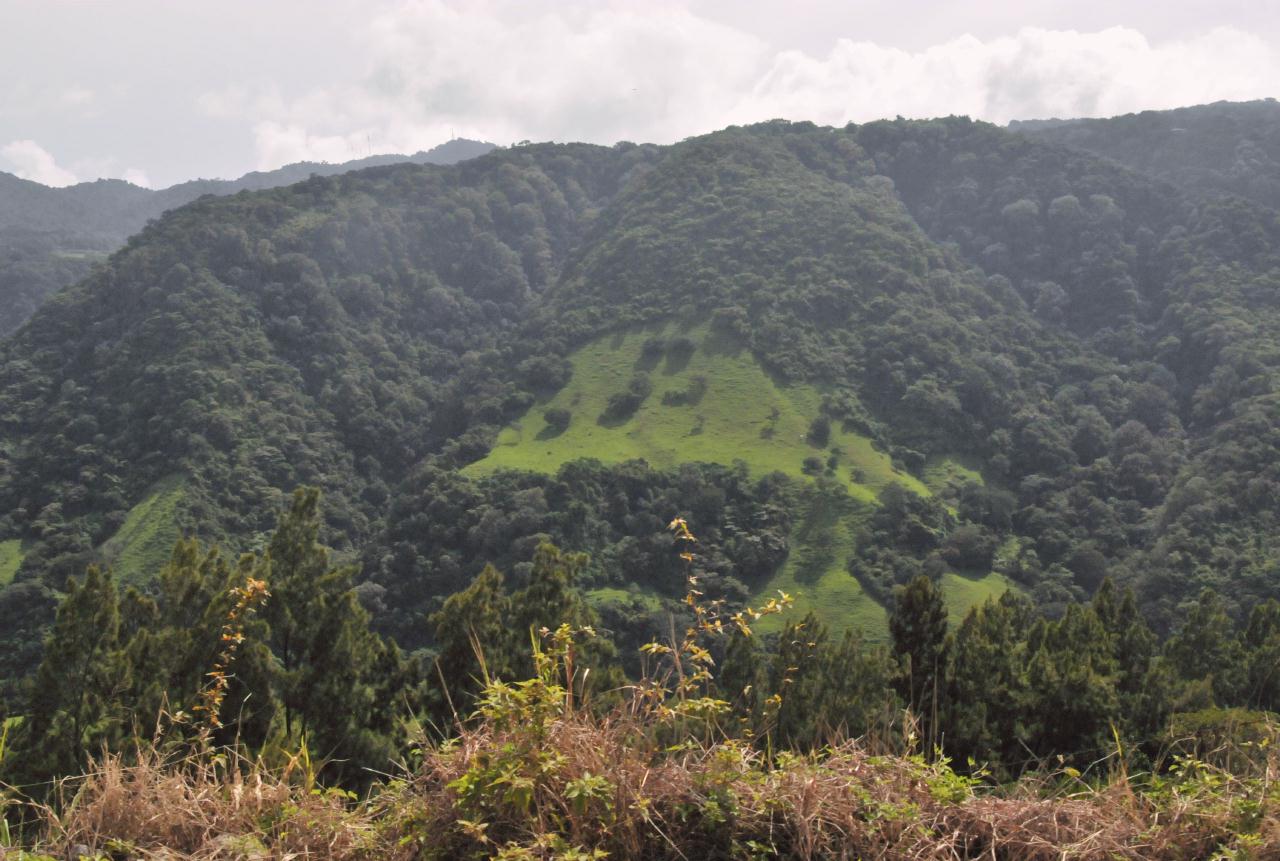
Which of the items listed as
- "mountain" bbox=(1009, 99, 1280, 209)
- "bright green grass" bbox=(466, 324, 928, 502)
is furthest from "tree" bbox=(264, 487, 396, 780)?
"mountain" bbox=(1009, 99, 1280, 209)

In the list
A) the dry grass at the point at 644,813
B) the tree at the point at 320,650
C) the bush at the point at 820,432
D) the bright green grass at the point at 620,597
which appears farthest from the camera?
the bush at the point at 820,432

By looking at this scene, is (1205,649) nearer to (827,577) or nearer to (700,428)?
(827,577)

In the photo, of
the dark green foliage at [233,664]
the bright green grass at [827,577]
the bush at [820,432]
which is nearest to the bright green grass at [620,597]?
the bright green grass at [827,577]

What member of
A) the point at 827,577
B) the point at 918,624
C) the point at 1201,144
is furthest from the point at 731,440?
the point at 1201,144

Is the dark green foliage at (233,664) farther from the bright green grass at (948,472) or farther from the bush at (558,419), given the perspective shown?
the bush at (558,419)

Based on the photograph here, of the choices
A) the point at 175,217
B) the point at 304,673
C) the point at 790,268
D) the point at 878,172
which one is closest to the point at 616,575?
the point at 304,673

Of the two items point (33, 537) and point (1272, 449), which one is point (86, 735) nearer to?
point (33, 537)
